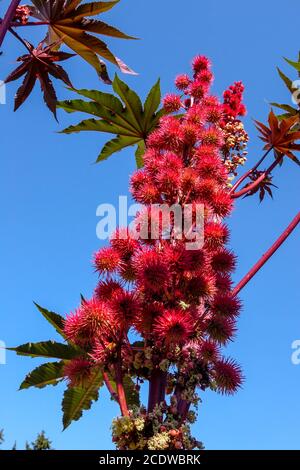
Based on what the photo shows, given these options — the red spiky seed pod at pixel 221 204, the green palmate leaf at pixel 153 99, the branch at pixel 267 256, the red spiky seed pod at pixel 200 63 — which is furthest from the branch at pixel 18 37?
the branch at pixel 267 256

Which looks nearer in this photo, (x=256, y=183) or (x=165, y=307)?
(x=165, y=307)

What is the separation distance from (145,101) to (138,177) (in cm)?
142

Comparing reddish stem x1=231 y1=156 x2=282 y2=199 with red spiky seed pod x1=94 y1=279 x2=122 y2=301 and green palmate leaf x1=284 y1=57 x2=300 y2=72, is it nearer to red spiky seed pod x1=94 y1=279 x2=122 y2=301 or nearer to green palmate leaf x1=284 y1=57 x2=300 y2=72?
green palmate leaf x1=284 y1=57 x2=300 y2=72

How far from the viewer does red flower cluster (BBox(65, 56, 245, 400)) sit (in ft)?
12.8

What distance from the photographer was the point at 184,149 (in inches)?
189

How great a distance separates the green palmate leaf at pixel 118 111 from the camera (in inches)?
227

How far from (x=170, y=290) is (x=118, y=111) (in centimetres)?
234

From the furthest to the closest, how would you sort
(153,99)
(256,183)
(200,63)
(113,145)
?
(113,145)
(200,63)
(153,99)
(256,183)

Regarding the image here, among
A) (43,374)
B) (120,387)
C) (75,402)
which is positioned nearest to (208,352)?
(120,387)

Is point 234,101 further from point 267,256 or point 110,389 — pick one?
point 110,389

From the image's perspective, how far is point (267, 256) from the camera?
477 centimetres

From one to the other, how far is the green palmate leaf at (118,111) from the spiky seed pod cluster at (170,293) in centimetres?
144

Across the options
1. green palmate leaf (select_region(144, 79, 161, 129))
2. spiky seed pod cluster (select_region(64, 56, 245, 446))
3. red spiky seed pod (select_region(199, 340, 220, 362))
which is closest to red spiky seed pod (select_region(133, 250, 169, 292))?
spiky seed pod cluster (select_region(64, 56, 245, 446))

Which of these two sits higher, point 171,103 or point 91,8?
point 91,8
